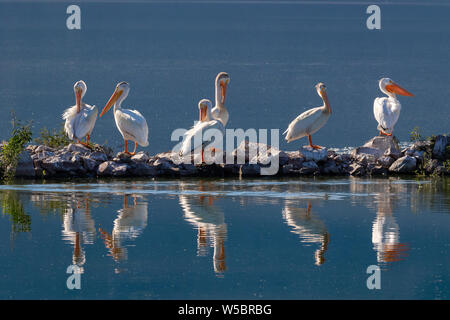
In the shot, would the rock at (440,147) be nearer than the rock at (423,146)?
Yes

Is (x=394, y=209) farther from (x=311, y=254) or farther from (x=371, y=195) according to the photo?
(x=311, y=254)

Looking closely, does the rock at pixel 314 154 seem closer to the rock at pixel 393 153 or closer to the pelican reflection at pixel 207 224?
the rock at pixel 393 153

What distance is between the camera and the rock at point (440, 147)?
48.2 feet

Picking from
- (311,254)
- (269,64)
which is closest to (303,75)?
(269,64)

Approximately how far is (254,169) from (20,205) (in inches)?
145

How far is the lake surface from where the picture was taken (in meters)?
8.81

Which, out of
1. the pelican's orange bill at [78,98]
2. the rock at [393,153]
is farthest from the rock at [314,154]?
the pelican's orange bill at [78,98]

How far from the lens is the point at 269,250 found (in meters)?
10.0

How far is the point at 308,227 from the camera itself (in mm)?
10953

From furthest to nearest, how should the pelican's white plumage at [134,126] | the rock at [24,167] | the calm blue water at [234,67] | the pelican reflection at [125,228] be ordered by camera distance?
the calm blue water at [234,67], the pelican's white plumage at [134,126], the rock at [24,167], the pelican reflection at [125,228]

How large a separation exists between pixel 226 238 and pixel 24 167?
15.7 ft

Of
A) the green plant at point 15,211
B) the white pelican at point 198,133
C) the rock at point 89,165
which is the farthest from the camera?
the rock at point 89,165

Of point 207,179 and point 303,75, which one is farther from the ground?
point 303,75

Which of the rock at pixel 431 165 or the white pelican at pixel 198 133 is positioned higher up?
the white pelican at pixel 198 133
